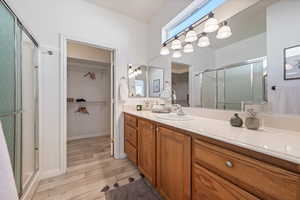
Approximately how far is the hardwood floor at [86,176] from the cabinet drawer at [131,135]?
0.42 meters

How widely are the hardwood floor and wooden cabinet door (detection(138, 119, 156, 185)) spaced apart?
0.34m

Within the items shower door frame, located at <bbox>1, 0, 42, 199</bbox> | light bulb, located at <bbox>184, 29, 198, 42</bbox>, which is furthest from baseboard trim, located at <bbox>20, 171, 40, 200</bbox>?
light bulb, located at <bbox>184, 29, 198, 42</bbox>

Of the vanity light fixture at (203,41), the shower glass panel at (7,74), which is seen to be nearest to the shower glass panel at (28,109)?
the shower glass panel at (7,74)

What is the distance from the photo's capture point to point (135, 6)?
219cm

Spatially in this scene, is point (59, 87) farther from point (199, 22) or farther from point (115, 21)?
point (199, 22)

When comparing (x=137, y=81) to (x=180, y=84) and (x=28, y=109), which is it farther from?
(x=28, y=109)

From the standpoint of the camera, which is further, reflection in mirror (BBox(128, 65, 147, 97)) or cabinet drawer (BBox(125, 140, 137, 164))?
reflection in mirror (BBox(128, 65, 147, 97))

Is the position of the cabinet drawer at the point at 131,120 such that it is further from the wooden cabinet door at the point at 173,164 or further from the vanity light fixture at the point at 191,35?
the vanity light fixture at the point at 191,35

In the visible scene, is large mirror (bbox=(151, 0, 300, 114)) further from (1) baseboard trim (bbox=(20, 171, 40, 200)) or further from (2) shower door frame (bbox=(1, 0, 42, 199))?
(1) baseboard trim (bbox=(20, 171, 40, 200))

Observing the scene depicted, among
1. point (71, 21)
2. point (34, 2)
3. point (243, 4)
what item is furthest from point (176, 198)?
point (34, 2)

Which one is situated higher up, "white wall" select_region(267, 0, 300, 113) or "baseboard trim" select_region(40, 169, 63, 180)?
"white wall" select_region(267, 0, 300, 113)

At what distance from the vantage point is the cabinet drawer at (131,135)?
5.99 ft

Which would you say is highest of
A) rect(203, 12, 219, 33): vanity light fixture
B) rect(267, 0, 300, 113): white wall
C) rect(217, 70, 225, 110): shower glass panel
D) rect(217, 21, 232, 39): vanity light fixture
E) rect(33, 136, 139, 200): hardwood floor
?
rect(203, 12, 219, 33): vanity light fixture

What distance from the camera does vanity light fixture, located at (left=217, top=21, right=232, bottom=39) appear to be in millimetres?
1252
